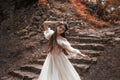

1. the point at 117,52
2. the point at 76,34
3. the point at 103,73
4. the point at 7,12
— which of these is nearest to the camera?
the point at 103,73

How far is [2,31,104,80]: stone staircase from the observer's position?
825 cm

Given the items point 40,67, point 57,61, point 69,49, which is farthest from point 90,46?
point 69,49

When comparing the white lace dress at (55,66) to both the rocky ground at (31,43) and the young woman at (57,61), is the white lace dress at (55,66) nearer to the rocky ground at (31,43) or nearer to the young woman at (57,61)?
the young woman at (57,61)

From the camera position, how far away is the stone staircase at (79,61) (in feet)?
27.1

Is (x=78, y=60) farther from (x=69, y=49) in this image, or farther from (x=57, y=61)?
(x=69, y=49)

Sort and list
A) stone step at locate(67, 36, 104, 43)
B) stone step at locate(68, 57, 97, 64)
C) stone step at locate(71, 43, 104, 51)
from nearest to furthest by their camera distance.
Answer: stone step at locate(68, 57, 97, 64) → stone step at locate(71, 43, 104, 51) → stone step at locate(67, 36, 104, 43)

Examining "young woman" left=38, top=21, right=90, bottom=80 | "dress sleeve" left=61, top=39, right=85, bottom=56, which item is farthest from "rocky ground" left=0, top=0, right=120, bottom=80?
"dress sleeve" left=61, top=39, right=85, bottom=56

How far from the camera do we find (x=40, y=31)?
34.7ft

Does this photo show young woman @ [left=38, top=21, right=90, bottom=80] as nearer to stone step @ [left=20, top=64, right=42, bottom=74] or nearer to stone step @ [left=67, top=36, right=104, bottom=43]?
stone step @ [left=20, top=64, right=42, bottom=74]

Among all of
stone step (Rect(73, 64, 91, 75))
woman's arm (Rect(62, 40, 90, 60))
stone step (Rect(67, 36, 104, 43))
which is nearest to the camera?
woman's arm (Rect(62, 40, 90, 60))

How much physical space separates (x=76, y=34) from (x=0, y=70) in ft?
8.90

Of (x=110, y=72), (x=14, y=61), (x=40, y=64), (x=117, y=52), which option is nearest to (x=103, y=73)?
(x=110, y=72)

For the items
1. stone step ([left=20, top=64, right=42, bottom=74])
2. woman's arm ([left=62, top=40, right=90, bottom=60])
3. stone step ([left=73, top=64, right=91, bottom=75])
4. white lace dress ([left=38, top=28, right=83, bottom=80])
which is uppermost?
woman's arm ([left=62, top=40, right=90, bottom=60])

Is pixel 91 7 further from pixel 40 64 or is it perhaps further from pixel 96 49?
pixel 40 64
